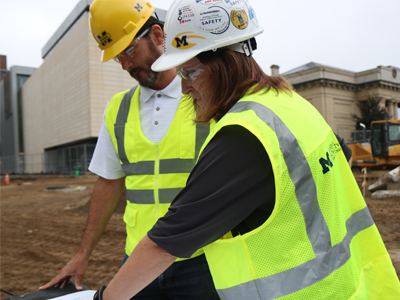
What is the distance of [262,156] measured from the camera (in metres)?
0.98

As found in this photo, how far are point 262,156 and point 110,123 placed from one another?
4.86 ft

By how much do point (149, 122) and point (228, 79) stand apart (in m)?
1.03

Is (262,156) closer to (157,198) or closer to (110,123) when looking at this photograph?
(157,198)

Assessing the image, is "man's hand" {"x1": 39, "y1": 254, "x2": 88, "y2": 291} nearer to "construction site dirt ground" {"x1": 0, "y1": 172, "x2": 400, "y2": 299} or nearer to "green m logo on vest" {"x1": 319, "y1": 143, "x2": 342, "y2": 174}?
"green m logo on vest" {"x1": 319, "y1": 143, "x2": 342, "y2": 174}

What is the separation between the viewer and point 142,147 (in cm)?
202

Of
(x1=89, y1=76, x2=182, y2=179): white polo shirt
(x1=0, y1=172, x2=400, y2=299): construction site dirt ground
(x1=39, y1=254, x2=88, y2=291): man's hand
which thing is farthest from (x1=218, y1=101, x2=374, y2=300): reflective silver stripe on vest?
(x1=0, y1=172, x2=400, y2=299): construction site dirt ground

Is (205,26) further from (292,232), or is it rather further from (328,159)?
(292,232)

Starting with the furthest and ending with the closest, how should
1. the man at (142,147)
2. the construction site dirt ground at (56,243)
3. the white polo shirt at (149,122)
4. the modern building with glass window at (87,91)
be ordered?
the modern building with glass window at (87,91)
the construction site dirt ground at (56,243)
the white polo shirt at (149,122)
the man at (142,147)

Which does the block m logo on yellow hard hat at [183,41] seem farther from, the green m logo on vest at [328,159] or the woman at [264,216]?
the green m logo on vest at [328,159]

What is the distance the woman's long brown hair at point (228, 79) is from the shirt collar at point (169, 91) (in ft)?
3.01

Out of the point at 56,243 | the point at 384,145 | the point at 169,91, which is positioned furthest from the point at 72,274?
the point at 384,145

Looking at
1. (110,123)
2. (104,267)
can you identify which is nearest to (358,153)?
(104,267)

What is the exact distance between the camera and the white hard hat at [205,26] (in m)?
1.21

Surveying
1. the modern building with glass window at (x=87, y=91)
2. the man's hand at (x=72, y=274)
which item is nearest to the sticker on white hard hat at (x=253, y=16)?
the man's hand at (x=72, y=274)
